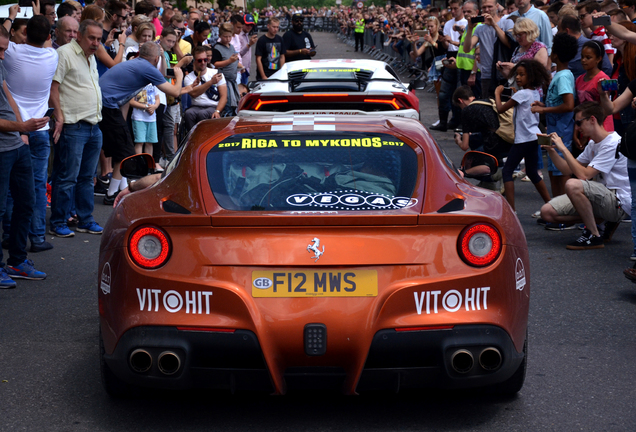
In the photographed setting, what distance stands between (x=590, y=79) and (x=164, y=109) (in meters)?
5.26

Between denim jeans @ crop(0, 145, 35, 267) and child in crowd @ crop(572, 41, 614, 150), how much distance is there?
5.39 metres

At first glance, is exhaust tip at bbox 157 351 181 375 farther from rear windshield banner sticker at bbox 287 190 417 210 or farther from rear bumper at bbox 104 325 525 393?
rear windshield banner sticker at bbox 287 190 417 210

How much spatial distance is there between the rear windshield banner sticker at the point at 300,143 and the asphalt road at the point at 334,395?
3.98ft

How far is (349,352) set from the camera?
139 inches

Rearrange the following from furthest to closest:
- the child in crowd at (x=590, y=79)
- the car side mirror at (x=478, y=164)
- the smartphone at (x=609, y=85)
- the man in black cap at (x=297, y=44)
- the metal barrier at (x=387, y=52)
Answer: the metal barrier at (x=387, y=52) → the man in black cap at (x=297, y=44) → the child in crowd at (x=590, y=79) → the smartphone at (x=609, y=85) → the car side mirror at (x=478, y=164)

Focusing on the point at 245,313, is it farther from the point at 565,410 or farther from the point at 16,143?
the point at 16,143

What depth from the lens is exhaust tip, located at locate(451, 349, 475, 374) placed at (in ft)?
11.7

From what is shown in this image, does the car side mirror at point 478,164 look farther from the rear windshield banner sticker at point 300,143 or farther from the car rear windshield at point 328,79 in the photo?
the car rear windshield at point 328,79

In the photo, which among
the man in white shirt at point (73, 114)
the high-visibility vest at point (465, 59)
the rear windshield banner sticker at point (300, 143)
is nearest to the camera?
the rear windshield banner sticker at point (300, 143)

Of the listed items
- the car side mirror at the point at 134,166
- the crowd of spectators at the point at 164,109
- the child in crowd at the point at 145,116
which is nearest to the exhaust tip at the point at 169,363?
the car side mirror at the point at 134,166

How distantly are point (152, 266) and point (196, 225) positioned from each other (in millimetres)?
254

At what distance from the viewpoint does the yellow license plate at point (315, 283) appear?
11.5 feet

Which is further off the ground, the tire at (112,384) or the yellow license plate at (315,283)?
the yellow license plate at (315,283)

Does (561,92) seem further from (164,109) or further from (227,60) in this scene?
(227,60)
